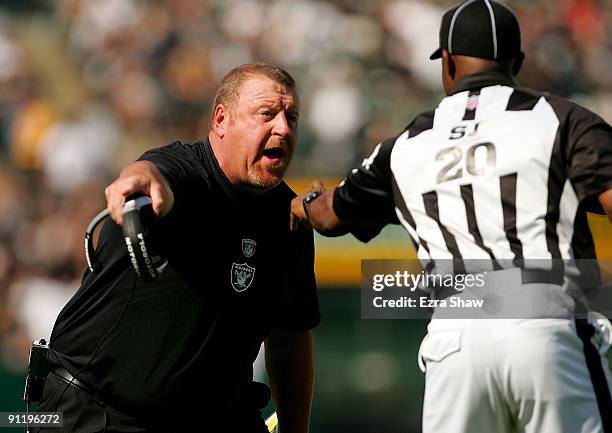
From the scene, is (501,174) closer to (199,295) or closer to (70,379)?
(199,295)

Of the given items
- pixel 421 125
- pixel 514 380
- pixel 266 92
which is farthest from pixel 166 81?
pixel 514 380

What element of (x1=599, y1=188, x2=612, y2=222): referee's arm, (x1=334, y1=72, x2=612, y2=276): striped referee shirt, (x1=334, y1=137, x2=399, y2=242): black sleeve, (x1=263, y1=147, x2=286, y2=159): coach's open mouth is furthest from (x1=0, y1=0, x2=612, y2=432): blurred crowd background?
(x1=599, y1=188, x2=612, y2=222): referee's arm

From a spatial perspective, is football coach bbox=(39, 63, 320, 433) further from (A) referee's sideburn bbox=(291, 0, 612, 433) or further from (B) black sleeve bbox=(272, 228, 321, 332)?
(A) referee's sideburn bbox=(291, 0, 612, 433)

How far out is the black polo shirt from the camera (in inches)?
152

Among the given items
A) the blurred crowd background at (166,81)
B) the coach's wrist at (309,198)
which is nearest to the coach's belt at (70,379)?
the coach's wrist at (309,198)

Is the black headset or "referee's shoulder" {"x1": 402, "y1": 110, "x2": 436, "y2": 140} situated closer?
the black headset

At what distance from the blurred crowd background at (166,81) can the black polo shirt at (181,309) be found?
437cm

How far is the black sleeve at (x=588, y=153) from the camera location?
3109 millimetres

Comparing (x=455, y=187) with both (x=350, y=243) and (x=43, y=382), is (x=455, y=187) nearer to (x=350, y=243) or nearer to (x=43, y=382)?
(x=43, y=382)

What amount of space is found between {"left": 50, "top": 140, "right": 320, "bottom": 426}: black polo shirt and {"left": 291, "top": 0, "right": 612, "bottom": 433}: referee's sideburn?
877 millimetres

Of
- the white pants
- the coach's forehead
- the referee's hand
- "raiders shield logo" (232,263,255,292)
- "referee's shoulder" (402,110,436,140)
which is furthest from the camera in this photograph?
the coach's forehead

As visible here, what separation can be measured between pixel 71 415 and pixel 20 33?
6873 mm

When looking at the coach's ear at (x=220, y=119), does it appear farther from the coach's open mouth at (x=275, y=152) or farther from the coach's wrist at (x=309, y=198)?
the coach's wrist at (x=309, y=198)

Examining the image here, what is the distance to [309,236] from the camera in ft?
14.3
